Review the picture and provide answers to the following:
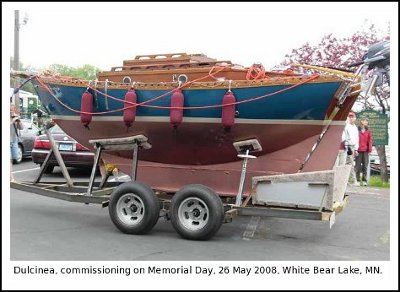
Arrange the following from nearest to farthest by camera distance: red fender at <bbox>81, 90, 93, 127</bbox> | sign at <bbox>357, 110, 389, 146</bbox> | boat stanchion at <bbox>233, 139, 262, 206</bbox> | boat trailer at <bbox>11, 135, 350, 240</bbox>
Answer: boat trailer at <bbox>11, 135, 350, 240</bbox>
boat stanchion at <bbox>233, 139, 262, 206</bbox>
red fender at <bbox>81, 90, 93, 127</bbox>
sign at <bbox>357, 110, 389, 146</bbox>

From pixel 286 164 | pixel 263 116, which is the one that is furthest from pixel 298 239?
pixel 263 116

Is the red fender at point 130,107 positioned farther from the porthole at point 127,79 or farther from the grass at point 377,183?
the grass at point 377,183

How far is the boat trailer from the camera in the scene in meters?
5.71

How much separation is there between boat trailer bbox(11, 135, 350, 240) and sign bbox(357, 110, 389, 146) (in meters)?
6.68

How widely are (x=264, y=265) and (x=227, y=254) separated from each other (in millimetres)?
504

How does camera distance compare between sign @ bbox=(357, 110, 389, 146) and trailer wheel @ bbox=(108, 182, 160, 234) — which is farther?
sign @ bbox=(357, 110, 389, 146)

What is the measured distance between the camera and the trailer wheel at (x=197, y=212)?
5859 millimetres

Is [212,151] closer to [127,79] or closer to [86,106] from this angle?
[127,79]

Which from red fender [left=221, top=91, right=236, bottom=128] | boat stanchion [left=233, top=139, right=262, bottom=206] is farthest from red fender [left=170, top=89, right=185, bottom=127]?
boat stanchion [left=233, top=139, right=262, bottom=206]

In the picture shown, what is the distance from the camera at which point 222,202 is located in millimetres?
6184

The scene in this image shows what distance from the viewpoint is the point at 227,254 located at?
5582 mm

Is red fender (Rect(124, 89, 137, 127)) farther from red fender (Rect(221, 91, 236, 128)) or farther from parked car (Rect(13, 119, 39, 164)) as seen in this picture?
parked car (Rect(13, 119, 39, 164))

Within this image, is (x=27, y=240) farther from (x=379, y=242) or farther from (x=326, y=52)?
(x=326, y=52)

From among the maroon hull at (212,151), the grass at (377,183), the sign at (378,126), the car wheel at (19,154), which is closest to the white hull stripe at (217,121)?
the maroon hull at (212,151)
